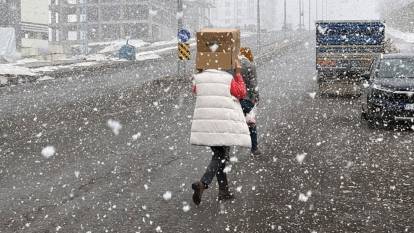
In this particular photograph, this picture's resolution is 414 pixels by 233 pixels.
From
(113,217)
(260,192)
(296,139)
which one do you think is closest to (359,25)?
(296,139)

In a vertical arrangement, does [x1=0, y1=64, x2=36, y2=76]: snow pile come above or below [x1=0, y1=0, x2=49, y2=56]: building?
below

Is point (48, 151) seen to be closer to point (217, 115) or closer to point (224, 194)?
point (224, 194)

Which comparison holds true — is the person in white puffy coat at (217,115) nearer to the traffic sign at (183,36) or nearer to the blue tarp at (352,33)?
the blue tarp at (352,33)

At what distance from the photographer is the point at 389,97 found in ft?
35.9

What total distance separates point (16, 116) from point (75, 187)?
7.01 meters

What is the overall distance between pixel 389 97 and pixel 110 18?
2690 inches

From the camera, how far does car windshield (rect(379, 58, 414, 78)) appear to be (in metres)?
11.8

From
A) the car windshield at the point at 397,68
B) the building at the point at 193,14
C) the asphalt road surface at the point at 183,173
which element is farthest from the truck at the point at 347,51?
the building at the point at 193,14

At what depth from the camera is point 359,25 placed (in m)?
17.5

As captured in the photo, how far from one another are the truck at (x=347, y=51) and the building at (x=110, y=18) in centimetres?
5464

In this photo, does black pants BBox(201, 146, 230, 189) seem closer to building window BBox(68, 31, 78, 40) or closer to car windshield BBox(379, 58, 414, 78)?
car windshield BBox(379, 58, 414, 78)

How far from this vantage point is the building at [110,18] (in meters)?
73.3

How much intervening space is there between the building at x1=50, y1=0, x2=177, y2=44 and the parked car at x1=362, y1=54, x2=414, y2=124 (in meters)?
60.5

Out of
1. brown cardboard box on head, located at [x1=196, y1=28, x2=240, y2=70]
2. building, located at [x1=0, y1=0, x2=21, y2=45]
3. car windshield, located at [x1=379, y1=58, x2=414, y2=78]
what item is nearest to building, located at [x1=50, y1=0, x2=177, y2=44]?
building, located at [x1=0, y1=0, x2=21, y2=45]
